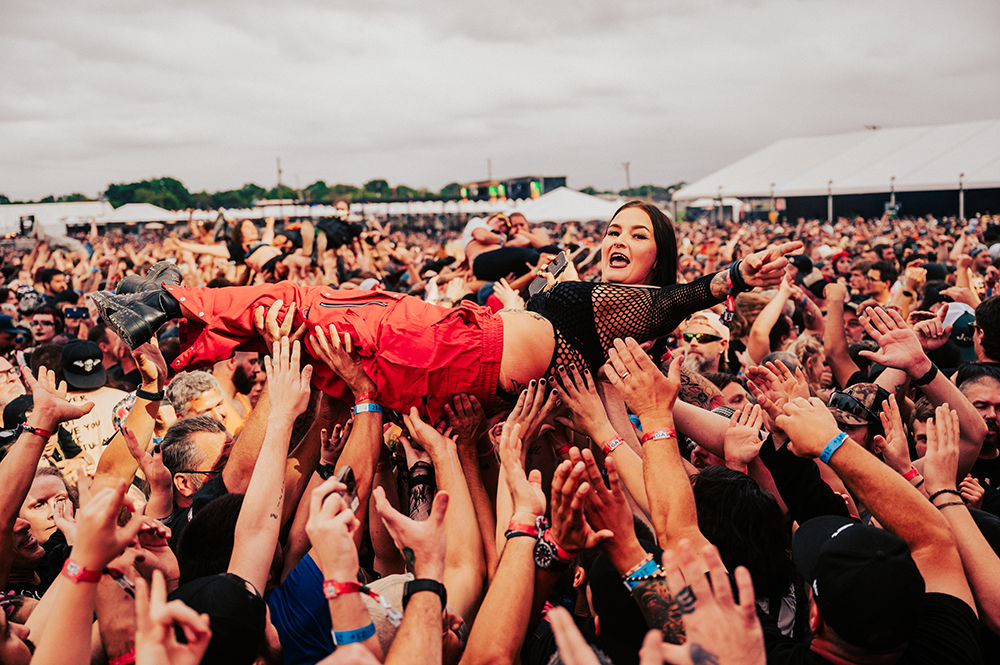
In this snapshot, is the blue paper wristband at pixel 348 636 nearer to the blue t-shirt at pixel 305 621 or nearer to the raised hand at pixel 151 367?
the blue t-shirt at pixel 305 621

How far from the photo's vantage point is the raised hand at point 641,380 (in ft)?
8.11

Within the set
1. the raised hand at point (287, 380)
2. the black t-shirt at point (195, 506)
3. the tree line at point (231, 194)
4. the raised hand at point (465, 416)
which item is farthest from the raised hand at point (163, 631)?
the tree line at point (231, 194)

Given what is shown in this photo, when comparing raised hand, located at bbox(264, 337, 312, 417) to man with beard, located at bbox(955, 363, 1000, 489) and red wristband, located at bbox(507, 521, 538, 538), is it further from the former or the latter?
man with beard, located at bbox(955, 363, 1000, 489)

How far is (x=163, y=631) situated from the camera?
4.96 ft

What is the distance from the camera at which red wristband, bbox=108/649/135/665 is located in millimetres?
1974

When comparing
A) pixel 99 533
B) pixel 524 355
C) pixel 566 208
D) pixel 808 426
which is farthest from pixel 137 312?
pixel 566 208

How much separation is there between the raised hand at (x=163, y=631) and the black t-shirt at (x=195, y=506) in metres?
1.31

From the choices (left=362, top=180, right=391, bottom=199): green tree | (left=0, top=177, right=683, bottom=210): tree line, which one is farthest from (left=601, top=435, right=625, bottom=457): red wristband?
(left=362, top=180, right=391, bottom=199): green tree

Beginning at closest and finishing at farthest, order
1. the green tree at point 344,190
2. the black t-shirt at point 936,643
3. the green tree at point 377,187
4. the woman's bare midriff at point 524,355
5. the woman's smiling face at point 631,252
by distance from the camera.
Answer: the black t-shirt at point 936,643, the woman's bare midriff at point 524,355, the woman's smiling face at point 631,252, the green tree at point 344,190, the green tree at point 377,187

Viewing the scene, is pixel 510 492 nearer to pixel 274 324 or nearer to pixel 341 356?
pixel 341 356

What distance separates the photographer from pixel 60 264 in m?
12.6

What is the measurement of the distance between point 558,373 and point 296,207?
38730 millimetres

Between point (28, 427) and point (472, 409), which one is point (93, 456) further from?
point (472, 409)

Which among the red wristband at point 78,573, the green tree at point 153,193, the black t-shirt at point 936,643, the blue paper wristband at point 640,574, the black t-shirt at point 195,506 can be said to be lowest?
the black t-shirt at point 936,643
